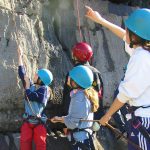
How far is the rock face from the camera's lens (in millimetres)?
6492

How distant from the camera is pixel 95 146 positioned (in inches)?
228

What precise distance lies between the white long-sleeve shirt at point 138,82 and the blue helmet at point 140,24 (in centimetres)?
15

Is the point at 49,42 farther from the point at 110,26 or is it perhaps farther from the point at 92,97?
the point at 110,26

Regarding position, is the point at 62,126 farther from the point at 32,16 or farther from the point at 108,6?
the point at 108,6

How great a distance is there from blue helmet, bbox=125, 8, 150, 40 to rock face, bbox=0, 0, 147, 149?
119 inches

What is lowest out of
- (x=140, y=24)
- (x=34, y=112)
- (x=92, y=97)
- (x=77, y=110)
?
(x=34, y=112)

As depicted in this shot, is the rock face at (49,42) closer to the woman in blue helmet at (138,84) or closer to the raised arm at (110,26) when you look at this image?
the raised arm at (110,26)

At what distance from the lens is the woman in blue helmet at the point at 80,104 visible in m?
5.25

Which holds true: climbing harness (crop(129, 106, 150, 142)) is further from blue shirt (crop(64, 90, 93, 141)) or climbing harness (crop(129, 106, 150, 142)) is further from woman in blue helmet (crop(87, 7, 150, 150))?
blue shirt (crop(64, 90, 93, 141))

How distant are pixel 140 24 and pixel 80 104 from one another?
1743mm

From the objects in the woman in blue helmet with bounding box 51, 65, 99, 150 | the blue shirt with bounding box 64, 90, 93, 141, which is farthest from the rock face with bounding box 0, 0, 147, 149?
the blue shirt with bounding box 64, 90, 93, 141

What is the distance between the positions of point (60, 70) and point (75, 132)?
76.3 inches

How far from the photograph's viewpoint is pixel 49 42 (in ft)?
23.7

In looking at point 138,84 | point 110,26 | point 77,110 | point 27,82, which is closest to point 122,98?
point 138,84
